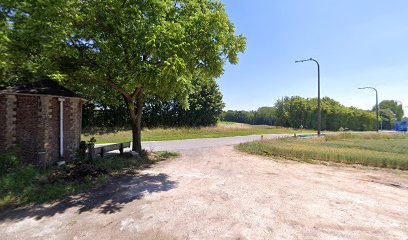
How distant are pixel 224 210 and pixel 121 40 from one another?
8.64m

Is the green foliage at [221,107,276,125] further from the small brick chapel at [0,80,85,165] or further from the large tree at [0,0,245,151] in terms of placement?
the small brick chapel at [0,80,85,165]

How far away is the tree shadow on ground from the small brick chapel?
4.15m

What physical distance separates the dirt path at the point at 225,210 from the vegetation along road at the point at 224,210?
2cm

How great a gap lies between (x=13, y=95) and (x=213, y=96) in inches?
1604

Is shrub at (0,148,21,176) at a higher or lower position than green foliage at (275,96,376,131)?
lower

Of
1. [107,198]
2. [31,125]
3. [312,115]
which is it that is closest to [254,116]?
[312,115]

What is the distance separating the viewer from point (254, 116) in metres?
103

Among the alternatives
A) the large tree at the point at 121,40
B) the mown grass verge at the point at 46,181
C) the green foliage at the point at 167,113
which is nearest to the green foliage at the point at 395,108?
the green foliage at the point at 167,113

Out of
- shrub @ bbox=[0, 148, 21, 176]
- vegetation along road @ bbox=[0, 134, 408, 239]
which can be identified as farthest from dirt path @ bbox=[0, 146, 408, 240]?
shrub @ bbox=[0, 148, 21, 176]

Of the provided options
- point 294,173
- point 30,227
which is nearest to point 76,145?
point 30,227

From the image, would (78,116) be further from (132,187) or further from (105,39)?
(132,187)

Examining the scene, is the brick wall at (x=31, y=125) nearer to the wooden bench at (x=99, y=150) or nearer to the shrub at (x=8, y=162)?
the shrub at (x=8, y=162)

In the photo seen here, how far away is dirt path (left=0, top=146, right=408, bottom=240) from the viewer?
554cm

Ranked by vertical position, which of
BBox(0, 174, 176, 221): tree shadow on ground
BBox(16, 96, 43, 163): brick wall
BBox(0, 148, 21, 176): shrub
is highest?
BBox(16, 96, 43, 163): brick wall
